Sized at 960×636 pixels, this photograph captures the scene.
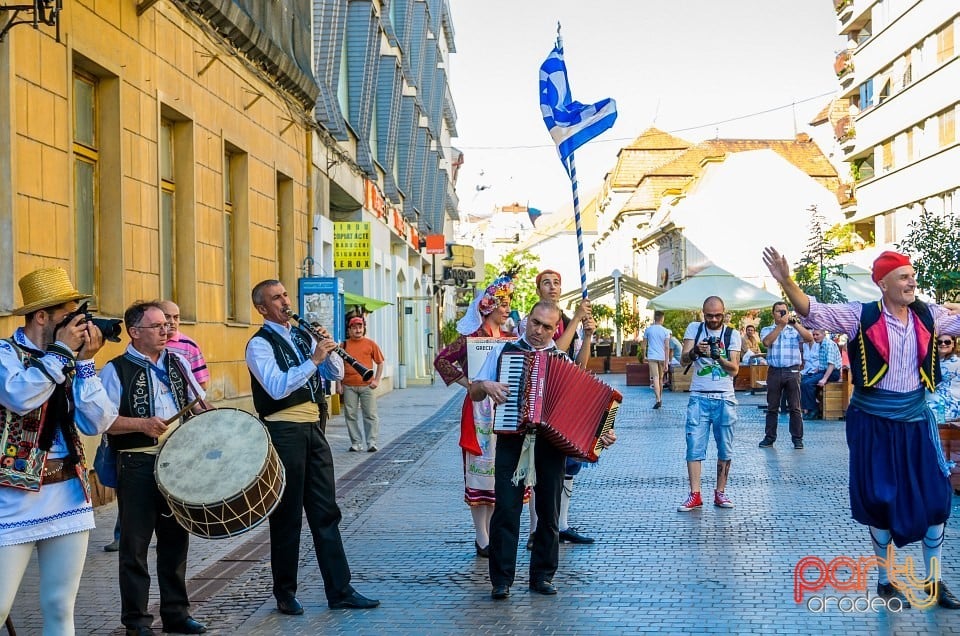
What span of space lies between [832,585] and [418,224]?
1422 inches

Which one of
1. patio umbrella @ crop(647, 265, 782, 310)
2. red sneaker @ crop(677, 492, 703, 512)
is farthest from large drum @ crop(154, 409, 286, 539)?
patio umbrella @ crop(647, 265, 782, 310)

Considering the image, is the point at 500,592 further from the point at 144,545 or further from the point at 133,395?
the point at 133,395

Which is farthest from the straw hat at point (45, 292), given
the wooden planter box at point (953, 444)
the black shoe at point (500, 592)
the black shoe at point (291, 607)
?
the wooden planter box at point (953, 444)

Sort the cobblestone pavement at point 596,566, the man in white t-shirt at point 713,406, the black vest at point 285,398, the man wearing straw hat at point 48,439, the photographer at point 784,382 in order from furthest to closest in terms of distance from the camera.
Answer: the photographer at point 784,382 < the man in white t-shirt at point 713,406 < the black vest at point 285,398 < the cobblestone pavement at point 596,566 < the man wearing straw hat at point 48,439

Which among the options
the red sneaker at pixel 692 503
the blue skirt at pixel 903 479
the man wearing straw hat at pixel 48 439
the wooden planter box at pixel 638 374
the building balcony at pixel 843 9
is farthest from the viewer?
the building balcony at pixel 843 9

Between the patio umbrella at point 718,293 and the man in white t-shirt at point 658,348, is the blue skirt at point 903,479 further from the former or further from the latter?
the patio umbrella at point 718,293

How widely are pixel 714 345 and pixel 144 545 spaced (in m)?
5.62

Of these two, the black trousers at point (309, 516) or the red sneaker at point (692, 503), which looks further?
the red sneaker at point (692, 503)

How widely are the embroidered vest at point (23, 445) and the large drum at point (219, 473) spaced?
4.30 ft

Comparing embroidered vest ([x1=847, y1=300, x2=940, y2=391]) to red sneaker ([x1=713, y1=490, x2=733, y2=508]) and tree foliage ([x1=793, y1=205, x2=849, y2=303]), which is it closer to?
red sneaker ([x1=713, y1=490, x2=733, y2=508])

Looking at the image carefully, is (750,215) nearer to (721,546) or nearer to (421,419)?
(421,419)

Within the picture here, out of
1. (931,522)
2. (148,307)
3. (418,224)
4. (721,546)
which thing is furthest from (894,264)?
(418,224)

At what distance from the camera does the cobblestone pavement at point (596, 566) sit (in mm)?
6547

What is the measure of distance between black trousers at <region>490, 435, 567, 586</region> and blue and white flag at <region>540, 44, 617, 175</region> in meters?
4.38
